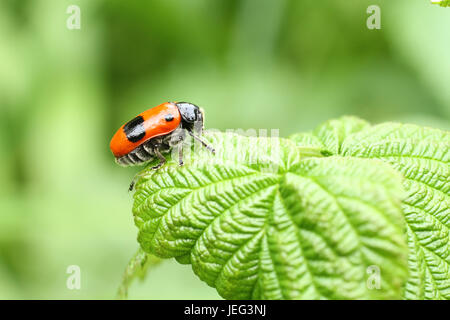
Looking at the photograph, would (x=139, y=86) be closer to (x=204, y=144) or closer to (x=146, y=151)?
(x=146, y=151)

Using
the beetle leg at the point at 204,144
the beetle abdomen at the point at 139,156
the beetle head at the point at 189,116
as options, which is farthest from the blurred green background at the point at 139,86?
the beetle leg at the point at 204,144

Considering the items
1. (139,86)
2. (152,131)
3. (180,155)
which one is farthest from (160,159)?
(139,86)

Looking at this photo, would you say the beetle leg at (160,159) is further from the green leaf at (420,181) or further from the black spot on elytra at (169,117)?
the green leaf at (420,181)

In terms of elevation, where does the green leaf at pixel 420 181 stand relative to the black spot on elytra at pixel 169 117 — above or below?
below

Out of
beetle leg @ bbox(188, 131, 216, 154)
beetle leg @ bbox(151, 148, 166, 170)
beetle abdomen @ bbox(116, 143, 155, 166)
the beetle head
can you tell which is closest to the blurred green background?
beetle abdomen @ bbox(116, 143, 155, 166)

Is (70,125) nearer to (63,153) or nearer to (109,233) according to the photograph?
(63,153)
